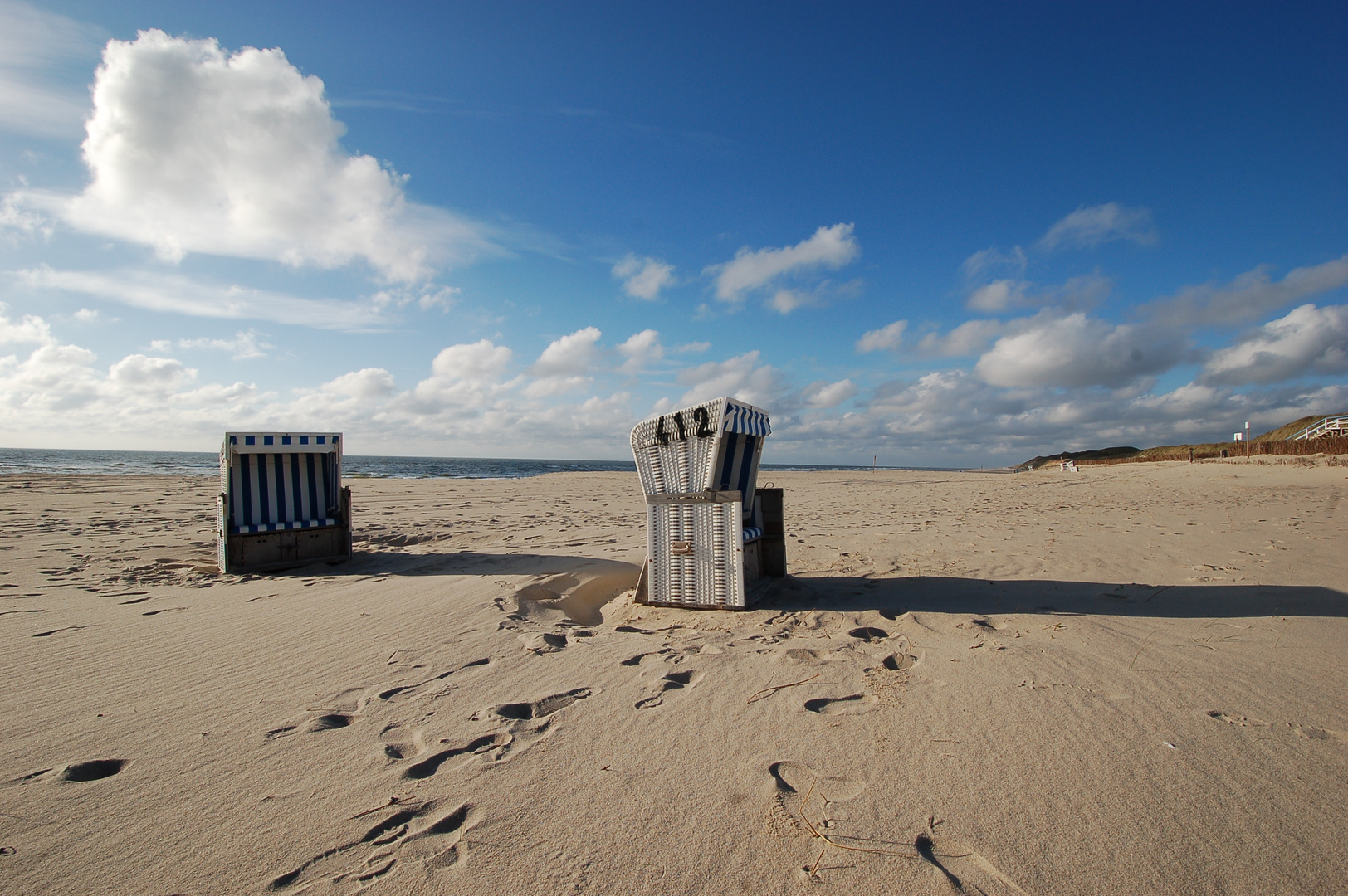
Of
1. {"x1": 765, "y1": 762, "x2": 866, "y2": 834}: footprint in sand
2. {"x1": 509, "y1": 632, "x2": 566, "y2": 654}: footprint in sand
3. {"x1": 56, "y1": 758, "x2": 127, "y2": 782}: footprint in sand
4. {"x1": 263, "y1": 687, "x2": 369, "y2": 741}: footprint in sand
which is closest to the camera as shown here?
{"x1": 765, "y1": 762, "x2": 866, "y2": 834}: footprint in sand

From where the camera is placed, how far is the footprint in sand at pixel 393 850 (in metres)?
1.75

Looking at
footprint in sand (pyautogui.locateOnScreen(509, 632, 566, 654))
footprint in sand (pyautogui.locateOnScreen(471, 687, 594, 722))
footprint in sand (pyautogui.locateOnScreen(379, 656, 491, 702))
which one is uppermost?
footprint in sand (pyautogui.locateOnScreen(509, 632, 566, 654))

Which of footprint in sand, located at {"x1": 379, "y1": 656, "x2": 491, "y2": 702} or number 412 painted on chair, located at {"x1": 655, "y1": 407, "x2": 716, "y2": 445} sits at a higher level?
number 412 painted on chair, located at {"x1": 655, "y1": 407, "x2": 716, "y2": 445}

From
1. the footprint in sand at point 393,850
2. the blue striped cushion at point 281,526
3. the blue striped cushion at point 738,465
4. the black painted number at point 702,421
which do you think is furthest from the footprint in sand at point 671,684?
the blue striped cushion at point 281,526

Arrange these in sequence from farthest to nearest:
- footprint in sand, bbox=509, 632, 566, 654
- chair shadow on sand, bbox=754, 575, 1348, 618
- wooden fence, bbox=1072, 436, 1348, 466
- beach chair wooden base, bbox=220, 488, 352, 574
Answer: wooden fence, bbox=1072, 436, 1348, 466, beach chair wooden base, bbox=220, 488, 352, 574, chair shadow on sand, bbox=754, 575, 1348, 618, footprint in sand, bbox=509, 632, 566, 654

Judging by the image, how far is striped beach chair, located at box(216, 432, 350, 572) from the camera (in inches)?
263

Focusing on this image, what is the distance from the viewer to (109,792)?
7.16 ft

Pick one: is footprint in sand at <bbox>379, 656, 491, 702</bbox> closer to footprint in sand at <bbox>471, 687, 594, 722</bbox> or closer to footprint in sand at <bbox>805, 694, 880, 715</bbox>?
footprint in sand at <bbox>471, 687, 594, 722</bbox>

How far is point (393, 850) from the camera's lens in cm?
187

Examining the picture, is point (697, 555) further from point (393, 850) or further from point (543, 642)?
point (393, 850)

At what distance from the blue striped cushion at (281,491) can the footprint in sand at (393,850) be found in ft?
20.0

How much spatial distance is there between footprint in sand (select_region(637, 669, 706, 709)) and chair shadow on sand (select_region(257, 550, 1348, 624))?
1.38m

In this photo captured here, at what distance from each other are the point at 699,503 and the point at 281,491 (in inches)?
217

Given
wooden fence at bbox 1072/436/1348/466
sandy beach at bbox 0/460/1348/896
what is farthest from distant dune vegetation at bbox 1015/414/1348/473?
sandy beach at bbox 0/460/1348/896
